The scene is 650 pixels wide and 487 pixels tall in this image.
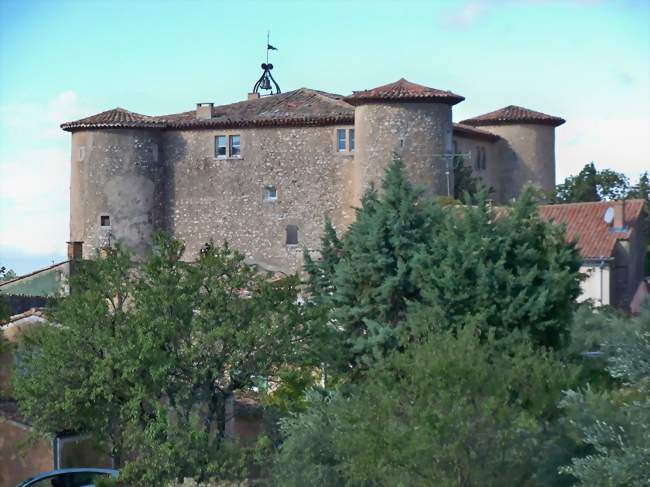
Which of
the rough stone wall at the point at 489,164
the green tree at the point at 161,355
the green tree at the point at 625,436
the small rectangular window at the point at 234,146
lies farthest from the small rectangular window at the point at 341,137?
the green tree at the point at 625,436

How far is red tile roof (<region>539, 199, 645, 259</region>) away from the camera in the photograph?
47125mm

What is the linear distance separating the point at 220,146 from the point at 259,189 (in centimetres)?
230

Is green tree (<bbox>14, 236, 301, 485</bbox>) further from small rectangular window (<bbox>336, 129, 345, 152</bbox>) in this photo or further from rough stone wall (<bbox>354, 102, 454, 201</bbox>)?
small rectangular window (<bbox>336, 129, 345, 152</bbox>)

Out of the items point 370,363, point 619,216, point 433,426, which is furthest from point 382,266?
point 619,216

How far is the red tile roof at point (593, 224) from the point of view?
47.1 metres

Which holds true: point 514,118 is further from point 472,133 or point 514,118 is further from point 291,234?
point 291,234

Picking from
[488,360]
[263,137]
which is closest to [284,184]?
[263,137]

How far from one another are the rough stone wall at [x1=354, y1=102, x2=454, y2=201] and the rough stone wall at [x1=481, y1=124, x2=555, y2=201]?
7132 millimetres

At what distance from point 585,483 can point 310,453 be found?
565 cm

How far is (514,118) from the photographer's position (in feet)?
198

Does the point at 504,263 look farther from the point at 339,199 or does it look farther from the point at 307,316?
the point at 339,199

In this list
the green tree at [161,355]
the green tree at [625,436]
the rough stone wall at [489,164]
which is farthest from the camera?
the rough stone wall at [489,164]

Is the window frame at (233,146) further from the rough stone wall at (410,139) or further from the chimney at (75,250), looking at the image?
the chimney at (75,250)

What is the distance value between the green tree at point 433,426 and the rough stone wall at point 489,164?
31275mm
